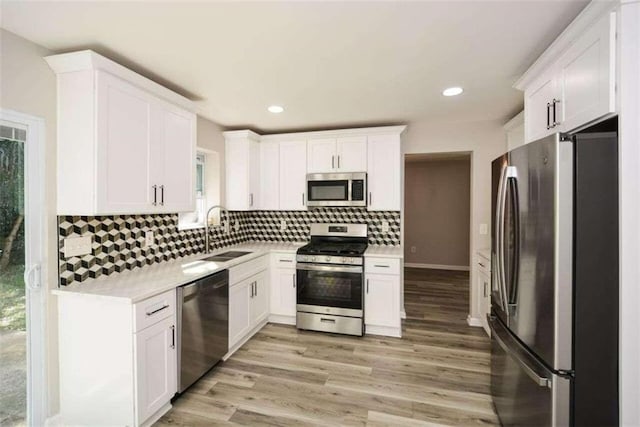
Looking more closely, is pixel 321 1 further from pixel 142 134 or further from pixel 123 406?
pixel 123 406

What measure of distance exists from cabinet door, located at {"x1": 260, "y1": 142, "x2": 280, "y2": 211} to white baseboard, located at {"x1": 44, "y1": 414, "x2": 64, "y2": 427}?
2.67m

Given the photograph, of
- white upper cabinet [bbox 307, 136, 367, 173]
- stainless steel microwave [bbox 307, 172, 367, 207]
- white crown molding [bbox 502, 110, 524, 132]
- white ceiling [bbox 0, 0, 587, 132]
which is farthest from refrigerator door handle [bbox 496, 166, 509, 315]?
white upper cabinet [bbox 307, 136, 367, 173]

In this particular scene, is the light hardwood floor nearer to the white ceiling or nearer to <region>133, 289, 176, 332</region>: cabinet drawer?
<region>133, 289, 176, 332</region>: cabinet drawer

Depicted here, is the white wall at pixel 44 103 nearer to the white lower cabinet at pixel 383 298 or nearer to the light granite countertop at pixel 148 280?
the light granite countertop at pixel 148 280

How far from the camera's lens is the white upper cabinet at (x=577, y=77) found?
4.41 feet

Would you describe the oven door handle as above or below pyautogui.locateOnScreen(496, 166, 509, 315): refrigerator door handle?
below

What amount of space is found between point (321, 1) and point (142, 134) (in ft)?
5.21

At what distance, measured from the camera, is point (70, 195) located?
6.31 ft

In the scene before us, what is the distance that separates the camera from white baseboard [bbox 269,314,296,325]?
3693mm

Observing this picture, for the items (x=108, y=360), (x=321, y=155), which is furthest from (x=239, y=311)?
(x=321, y=155)

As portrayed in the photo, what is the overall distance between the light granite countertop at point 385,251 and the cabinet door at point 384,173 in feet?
1.60

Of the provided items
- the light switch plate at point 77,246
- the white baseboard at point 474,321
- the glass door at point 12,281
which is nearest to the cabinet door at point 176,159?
the light switch plate at point 77,246

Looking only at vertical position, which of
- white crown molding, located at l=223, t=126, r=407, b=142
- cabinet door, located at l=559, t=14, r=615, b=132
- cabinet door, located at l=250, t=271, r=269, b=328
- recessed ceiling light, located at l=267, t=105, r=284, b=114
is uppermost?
recessed ceiling light, located at l=267, t=105, r=284, b=114

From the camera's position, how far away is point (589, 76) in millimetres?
1479
